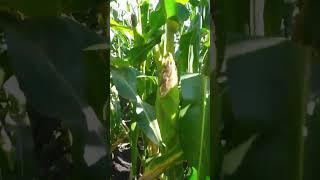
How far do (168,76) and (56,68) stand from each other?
12.6 inches

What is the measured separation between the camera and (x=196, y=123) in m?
0.74

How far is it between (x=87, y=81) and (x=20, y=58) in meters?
0.07

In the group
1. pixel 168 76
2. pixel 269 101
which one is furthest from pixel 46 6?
pixel 168 76

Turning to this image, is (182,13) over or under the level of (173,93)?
over

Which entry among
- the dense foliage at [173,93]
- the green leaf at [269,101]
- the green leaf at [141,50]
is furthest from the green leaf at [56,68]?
the green leaf at [141,50]

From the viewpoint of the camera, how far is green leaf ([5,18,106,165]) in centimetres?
46

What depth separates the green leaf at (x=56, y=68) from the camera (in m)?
0.46

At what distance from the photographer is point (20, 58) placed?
18.2 inches

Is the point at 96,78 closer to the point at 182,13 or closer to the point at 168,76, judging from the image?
the point at 168,76

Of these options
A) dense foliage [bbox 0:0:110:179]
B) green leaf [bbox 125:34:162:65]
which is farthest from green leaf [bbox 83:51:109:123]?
green leaf [bbox 125:34:162:65]

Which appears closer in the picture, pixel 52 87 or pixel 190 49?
pixel 52 87

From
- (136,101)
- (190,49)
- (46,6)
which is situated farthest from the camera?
(190,49)

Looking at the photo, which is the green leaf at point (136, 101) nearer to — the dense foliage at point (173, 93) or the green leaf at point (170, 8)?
the dense foliage at point (173, 93)

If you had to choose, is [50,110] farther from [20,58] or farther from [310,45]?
[310,45]
